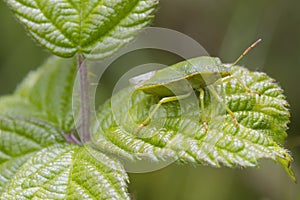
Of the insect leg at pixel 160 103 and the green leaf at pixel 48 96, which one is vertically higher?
the insect leg at pixel 160 103

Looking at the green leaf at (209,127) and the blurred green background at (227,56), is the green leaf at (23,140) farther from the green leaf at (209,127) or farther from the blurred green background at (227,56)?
the blurred green background at (227,56)

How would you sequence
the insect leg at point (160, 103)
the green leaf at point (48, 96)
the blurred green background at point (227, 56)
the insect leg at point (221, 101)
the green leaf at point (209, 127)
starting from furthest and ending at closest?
the blurred green background at point (227, 56)
the green leaf at point (48, 96)
the insect leg at point (160, 103)
the insect leg at point (221, 101)
the green leaf at point (209, 127)

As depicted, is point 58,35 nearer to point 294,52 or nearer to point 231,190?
point 231,190

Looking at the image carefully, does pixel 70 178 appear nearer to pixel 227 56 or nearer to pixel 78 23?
pixel 78 23

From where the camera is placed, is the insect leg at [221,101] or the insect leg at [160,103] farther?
the insect leg at [160,103]

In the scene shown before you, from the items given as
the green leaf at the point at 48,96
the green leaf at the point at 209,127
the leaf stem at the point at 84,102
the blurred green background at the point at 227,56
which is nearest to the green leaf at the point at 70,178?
the green leaf at the point at 209,127

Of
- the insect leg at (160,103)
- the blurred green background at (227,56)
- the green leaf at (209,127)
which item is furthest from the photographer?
the blurred green background at (227,56)

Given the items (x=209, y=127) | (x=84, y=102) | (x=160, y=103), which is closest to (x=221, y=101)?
(x=209, y=127)
